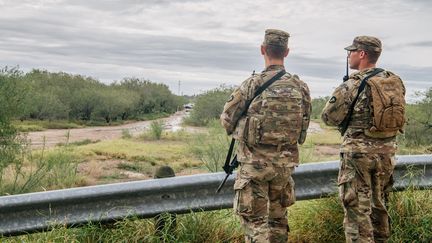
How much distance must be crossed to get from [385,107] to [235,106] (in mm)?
1274

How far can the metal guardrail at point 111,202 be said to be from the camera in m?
4.01

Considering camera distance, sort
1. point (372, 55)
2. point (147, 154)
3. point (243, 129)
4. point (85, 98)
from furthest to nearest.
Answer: point (85, 98), point (147, 154), point (372, 55), point (243, 129)

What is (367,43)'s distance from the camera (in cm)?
460

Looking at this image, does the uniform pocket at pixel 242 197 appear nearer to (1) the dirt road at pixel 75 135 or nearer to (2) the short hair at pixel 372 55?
(2) the short hair at pixel 372 55

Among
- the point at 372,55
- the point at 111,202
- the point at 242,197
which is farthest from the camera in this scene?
the point at 372,55

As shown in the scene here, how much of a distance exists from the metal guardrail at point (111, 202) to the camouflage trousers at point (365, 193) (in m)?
0.99

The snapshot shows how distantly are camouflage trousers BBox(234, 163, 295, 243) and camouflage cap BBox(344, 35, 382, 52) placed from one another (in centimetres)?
124

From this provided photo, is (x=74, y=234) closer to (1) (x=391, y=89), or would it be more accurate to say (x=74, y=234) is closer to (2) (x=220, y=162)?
(1) (x=391, y=89)

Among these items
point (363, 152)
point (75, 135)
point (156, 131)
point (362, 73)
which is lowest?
point (75, 135)

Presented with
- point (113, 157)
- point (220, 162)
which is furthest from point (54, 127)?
point (220, 162)

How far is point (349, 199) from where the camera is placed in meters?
4.43

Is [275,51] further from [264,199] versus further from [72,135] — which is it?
[72,135]

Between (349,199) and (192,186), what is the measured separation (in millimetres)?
1328

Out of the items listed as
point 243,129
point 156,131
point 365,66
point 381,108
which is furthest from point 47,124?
point 381,108
